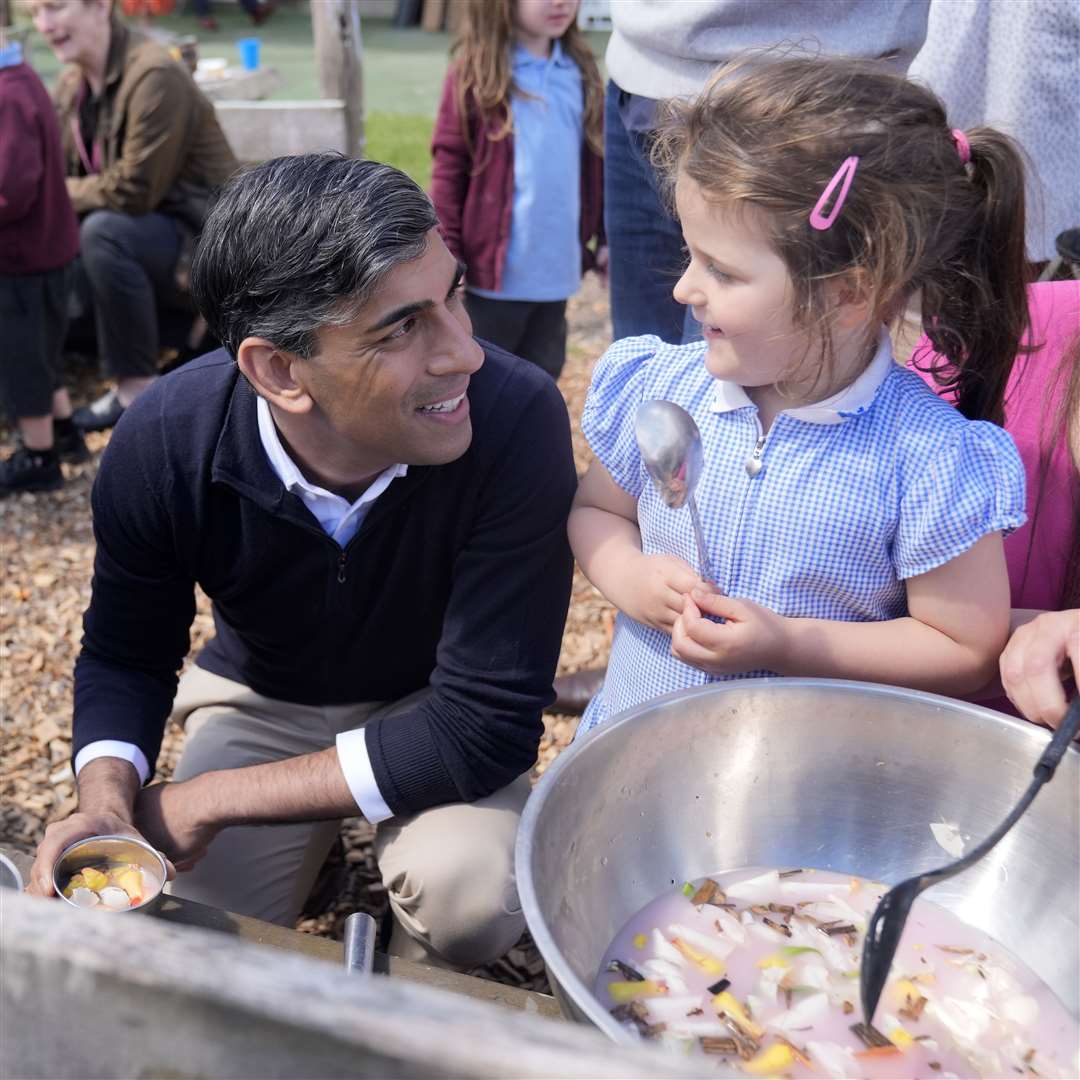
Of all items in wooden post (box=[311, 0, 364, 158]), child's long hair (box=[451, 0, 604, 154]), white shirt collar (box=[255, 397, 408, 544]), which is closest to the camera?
white shirt collar (box=[255, 397, 408, 544])

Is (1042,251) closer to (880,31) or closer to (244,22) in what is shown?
(880,31)

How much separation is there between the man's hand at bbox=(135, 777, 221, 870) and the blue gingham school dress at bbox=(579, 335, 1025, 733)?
0.63 meters

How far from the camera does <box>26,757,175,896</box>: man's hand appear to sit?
1.53m

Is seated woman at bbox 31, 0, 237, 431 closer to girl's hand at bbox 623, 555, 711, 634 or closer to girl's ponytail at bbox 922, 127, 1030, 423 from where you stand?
girl's hand at bbox 623, 555, 711, 634

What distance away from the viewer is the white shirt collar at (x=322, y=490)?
1.77 metres

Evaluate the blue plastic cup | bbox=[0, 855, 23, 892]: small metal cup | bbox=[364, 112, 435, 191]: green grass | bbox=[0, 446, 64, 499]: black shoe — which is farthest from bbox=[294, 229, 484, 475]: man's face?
the blue plastic cup

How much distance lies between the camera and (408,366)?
1.64m

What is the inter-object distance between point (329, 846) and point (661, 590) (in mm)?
905

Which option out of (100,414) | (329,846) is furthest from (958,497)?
(100,414)

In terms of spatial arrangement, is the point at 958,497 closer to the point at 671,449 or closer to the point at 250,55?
the point at 671,449

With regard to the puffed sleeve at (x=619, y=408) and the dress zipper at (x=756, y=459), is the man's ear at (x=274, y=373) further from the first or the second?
the dress zipper at (x=756, y=459)

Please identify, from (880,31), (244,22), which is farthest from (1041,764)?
(244,22)

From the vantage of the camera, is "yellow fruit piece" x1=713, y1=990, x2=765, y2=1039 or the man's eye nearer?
"yellow fruit piece" x1=713, y1=990, x2=765, y2=1039

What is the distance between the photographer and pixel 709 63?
2129mm
